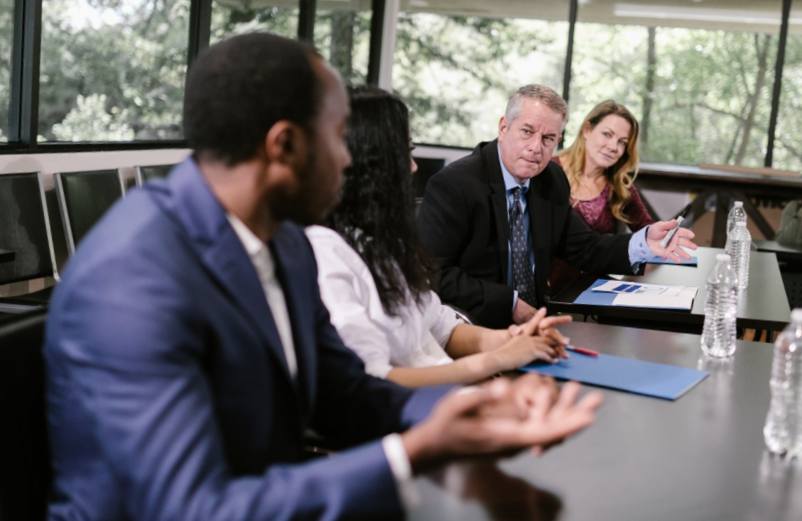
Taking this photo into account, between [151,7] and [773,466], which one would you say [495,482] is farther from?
[151,7]

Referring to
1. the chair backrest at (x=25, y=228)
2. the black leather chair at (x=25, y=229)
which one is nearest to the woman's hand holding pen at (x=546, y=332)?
the black leather chair at (x=25, y=229)

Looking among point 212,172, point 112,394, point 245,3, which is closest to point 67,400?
point 112,394

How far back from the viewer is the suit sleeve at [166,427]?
100 centimetres

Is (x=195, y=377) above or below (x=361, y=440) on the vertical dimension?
above

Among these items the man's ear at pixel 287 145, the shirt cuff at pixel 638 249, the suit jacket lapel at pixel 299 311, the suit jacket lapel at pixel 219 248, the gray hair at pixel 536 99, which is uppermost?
→ the gray hair at pixel 536 99

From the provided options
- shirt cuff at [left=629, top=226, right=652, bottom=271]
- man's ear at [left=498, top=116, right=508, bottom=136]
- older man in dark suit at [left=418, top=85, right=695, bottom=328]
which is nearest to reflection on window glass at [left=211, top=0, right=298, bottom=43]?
man's ear at [left=498, top=116, right=508, bottom=136]

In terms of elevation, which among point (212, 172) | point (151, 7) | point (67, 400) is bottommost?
point (67, 400)

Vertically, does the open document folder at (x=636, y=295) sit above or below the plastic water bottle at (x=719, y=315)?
below

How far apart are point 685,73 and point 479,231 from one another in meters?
5.83

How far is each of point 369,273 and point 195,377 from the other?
0.95 m

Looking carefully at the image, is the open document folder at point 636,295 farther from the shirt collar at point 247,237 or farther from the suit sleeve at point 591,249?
the shirt collar at point 247,237

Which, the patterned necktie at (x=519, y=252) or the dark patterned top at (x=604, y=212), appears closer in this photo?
the patterned necktie at (x=519, y=252)

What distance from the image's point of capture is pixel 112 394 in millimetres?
1015

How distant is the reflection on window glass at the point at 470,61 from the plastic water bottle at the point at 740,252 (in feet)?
16.6
